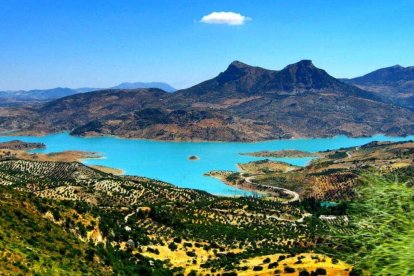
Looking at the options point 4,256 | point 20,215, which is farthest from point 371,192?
point 20,215

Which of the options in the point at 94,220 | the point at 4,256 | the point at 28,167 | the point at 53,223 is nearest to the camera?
the point at 4,256

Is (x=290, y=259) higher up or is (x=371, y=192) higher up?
(x=371, y=192)

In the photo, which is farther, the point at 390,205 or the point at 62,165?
the point at 62,165

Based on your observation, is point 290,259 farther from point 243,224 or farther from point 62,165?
point 62,165

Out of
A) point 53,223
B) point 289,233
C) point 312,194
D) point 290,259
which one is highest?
point 53,223

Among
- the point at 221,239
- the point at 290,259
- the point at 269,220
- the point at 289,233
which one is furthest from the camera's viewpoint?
the point at 269,220

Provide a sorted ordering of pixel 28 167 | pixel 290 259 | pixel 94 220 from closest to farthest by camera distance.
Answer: pixel 290 259
pixel 94 220
pixel 28 167

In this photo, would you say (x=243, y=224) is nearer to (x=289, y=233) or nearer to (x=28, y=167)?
(x=289, y=233)

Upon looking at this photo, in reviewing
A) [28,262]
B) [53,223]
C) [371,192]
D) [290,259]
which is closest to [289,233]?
[290,259]

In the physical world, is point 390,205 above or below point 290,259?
above
